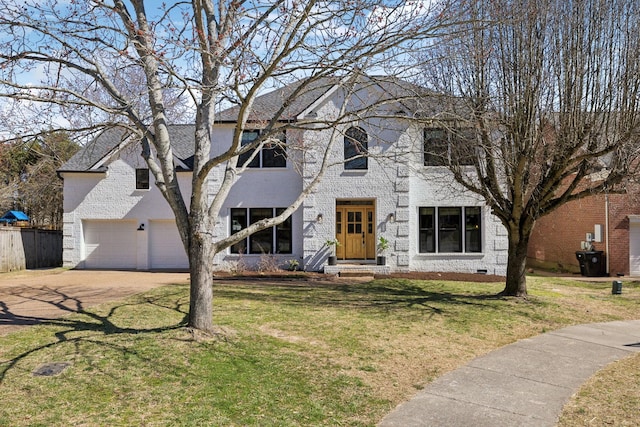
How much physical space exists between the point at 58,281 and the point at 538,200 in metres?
14.0

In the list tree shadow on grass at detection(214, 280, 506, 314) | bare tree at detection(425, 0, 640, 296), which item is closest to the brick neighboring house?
bare tree at detection(425, 0, 640, 296)

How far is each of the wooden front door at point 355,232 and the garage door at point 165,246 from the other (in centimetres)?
660

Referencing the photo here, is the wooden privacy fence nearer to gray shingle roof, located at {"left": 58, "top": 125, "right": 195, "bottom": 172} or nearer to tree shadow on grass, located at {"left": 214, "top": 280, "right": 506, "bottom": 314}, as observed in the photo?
gray shingle roof, located at {"left": 58, "top": 125, "right": 195, "bottom": 172}

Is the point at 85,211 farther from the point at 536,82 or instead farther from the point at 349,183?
the point at 536,82

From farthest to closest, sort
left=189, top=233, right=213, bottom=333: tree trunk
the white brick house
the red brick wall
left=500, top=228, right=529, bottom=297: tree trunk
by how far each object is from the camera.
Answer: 1. the red brick wall
2. the white brick house
3. left=500, top=228, right=529, bottom=297: tree trunk
4. left=189, top=233, right=213, bottom=333: tree trunk

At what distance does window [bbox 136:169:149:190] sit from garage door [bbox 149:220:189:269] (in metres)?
1.47

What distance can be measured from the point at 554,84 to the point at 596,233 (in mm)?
12431

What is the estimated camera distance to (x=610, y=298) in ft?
46.9

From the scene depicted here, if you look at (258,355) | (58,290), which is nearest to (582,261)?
(258,355)

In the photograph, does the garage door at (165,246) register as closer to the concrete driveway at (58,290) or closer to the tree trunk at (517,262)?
the concrete driveway at (58,290)

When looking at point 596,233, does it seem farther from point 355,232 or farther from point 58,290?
point 58,290

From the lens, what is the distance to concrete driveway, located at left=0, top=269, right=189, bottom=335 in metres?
10.1

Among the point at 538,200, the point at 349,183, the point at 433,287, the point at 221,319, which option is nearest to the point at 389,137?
the point at 349,183

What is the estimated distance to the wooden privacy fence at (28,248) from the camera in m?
20.3
